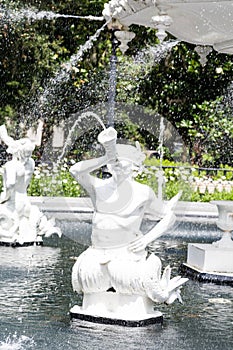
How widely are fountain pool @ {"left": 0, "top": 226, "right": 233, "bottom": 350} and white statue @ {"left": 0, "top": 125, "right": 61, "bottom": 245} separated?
146cm

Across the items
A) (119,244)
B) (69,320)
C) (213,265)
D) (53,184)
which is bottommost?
(53,184)

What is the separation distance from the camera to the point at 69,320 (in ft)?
21.4

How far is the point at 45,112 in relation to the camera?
23891 millimetres

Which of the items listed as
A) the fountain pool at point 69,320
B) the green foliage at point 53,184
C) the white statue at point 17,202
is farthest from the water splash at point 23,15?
the fountain pool at point 69,320

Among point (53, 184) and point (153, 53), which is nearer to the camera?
point (53, 184)

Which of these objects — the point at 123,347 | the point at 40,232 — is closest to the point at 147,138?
the point at 40,232

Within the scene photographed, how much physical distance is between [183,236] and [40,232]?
2.60m

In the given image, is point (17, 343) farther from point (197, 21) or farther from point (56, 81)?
point (56, 81)

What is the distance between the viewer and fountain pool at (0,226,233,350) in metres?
5.86

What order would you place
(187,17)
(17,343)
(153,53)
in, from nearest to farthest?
1. (17,343)
2. (187,17)
3. (153,53)

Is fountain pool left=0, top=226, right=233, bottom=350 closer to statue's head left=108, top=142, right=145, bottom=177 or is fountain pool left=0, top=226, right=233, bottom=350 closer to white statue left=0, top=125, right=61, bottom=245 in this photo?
statue's head left=108, top=142, right=145, bottom=177

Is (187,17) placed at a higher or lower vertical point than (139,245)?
higher

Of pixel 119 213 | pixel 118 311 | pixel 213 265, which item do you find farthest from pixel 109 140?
pixel 213 265

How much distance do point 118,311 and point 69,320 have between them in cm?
39
